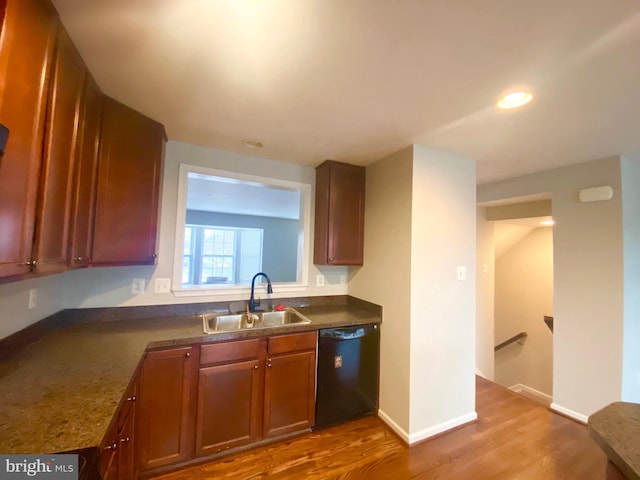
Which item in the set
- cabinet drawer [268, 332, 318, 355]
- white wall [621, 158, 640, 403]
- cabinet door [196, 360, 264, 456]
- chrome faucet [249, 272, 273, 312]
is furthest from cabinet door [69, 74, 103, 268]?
white wall [621, 158, 640, 403]

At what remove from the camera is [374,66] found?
1239 mm

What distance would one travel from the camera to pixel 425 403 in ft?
6.84

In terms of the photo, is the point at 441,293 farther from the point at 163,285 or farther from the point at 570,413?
the point at 163,285

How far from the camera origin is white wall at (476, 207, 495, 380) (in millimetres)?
3480

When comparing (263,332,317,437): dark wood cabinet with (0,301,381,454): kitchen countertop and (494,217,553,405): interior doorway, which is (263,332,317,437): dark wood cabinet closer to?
(0,301,381,454): kitchen countertop

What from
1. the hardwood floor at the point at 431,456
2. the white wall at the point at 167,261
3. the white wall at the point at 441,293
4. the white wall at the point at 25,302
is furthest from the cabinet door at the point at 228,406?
the white wall at the point at 441,293

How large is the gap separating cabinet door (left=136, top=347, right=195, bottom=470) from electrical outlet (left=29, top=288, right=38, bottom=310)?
0.71 meters

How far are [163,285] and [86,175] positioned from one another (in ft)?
3.36

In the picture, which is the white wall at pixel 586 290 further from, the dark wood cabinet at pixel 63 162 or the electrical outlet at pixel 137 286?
the electrical outlet at pixel 137 286

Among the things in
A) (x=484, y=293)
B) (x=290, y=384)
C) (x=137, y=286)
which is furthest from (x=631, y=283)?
(x=137, y=286)

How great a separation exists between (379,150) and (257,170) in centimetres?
115

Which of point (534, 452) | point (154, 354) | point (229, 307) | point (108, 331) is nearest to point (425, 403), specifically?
point (534, 452)

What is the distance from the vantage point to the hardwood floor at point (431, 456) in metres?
1.70

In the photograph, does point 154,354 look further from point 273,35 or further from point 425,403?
point 425,403
